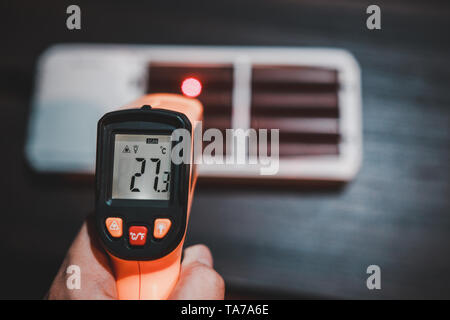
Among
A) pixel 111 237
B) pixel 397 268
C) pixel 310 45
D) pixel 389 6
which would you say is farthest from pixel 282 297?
pixel 389 6

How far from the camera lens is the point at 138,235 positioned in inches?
11.7

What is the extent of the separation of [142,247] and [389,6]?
1.82ft

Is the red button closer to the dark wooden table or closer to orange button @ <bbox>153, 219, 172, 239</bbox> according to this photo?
orange button @ <bbox>153, 219, 172, 239</bbox>

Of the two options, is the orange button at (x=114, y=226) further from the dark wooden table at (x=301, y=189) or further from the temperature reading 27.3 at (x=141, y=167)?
the dark wooden table at (x=301, y=189)

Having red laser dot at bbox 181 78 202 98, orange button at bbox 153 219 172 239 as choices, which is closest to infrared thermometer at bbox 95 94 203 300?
orange button at bbox 153 219 172 239

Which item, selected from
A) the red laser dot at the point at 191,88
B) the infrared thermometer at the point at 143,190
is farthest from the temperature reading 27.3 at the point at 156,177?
the red laser dot at the point at 191,88

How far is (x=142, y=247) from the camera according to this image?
297 mm

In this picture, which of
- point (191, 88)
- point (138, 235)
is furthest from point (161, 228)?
point (191, 88)

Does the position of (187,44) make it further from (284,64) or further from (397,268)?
(397,268)

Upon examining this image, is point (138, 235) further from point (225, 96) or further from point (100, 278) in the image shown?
point (225, 96)

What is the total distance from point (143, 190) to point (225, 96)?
244 mm

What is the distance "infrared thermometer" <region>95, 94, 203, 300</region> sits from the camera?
30 cm

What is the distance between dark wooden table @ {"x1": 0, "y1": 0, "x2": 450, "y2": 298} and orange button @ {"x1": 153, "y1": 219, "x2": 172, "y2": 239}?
195 mm

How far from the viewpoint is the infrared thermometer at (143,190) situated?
0.97ft
